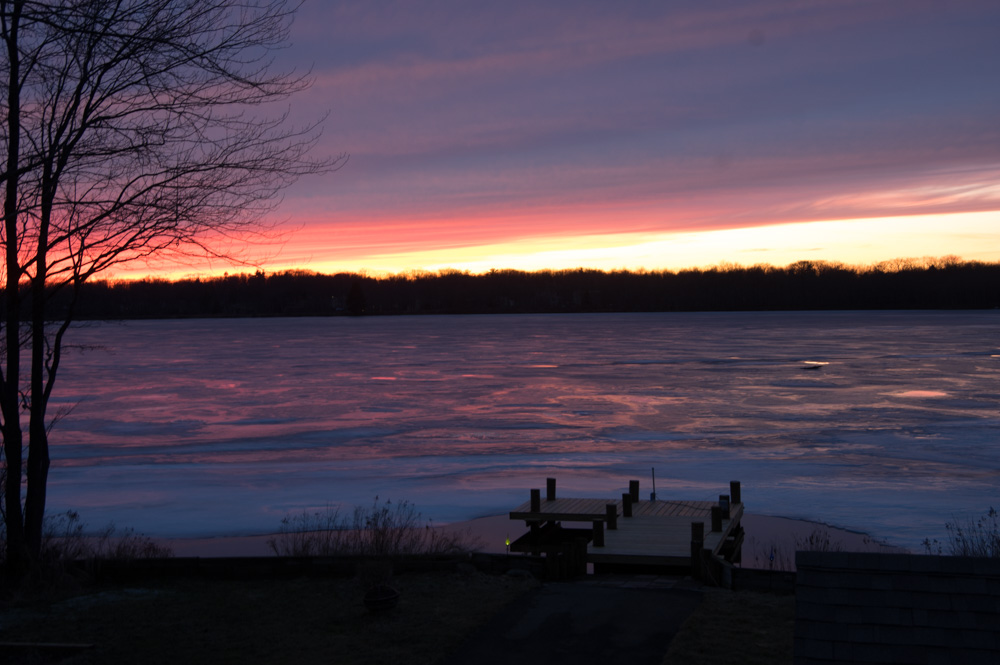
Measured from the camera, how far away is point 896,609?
4.27 meters

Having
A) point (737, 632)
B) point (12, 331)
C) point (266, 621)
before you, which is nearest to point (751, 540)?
point (737, 632)

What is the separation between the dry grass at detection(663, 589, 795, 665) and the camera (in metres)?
6.28

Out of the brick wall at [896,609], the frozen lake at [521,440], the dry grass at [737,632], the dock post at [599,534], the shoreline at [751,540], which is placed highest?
the brick wall at [896,609]

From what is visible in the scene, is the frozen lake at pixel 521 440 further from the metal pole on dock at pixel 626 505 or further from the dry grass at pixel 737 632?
the dry grass at pixel 737 632

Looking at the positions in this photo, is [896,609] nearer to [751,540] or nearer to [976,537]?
[976,537]

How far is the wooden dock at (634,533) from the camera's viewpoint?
9469 millimetres

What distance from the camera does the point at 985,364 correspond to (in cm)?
3797

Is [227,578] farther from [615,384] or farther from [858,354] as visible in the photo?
[858,354]

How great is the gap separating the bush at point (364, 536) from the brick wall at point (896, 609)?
542 centimetres

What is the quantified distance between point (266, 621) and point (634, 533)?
519 cm

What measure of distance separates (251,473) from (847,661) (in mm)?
13601

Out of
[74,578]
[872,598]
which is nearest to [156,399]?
[74,578]

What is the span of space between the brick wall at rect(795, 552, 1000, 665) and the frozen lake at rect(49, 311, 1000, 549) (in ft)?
23.6

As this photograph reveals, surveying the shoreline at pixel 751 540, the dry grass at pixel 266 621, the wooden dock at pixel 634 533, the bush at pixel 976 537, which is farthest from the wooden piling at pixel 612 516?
the bush at pixel 976 537
